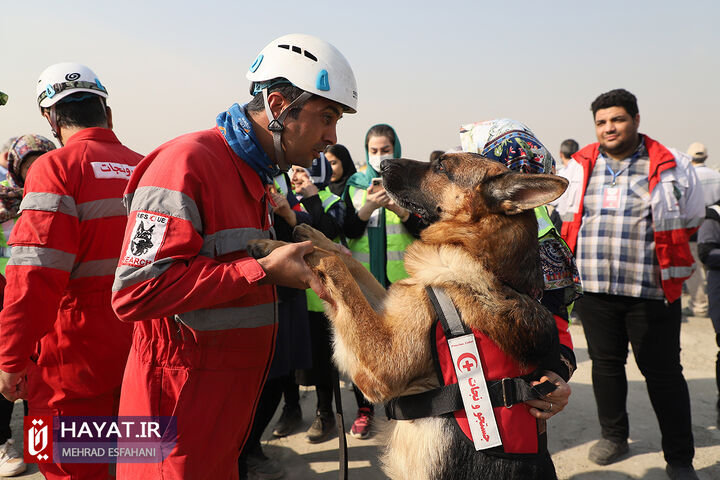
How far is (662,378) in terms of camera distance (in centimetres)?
432

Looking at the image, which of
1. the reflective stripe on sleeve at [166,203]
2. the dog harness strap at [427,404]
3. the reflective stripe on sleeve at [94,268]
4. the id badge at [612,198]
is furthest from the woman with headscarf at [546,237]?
the reflective stripe on sleeve at [94,268]

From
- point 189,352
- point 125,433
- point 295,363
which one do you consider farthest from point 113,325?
point 295,363

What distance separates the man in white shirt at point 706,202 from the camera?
26.2 ft

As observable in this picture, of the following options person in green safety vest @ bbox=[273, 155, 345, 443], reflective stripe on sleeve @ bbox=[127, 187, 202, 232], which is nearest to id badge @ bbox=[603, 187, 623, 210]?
person in green safety vest @ bbox=[273, 155, 345, 443]

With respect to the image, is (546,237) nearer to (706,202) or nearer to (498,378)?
(498,378)

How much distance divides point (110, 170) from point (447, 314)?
2.19 metres

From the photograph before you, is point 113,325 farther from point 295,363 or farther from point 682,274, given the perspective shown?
point 682,274

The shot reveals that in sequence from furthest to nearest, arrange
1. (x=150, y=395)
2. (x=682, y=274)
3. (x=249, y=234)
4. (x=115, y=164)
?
(x=682, y=274), (x=115, y=164), (x=249, y=234), (x=150, y=395)

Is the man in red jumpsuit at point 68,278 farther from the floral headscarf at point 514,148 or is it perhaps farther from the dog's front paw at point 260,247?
the floral headscarf at point 514,148

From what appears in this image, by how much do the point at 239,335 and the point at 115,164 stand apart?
5.23 ft

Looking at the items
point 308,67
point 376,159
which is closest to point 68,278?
point 308,67

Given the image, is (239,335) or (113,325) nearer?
(239,335)

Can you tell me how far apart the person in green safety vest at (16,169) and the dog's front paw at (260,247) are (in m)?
3.38

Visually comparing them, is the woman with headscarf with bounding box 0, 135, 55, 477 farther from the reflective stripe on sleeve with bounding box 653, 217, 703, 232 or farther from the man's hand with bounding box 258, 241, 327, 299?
the reflective stripe on sleeve with bounding box 653, 217, 703, 232
